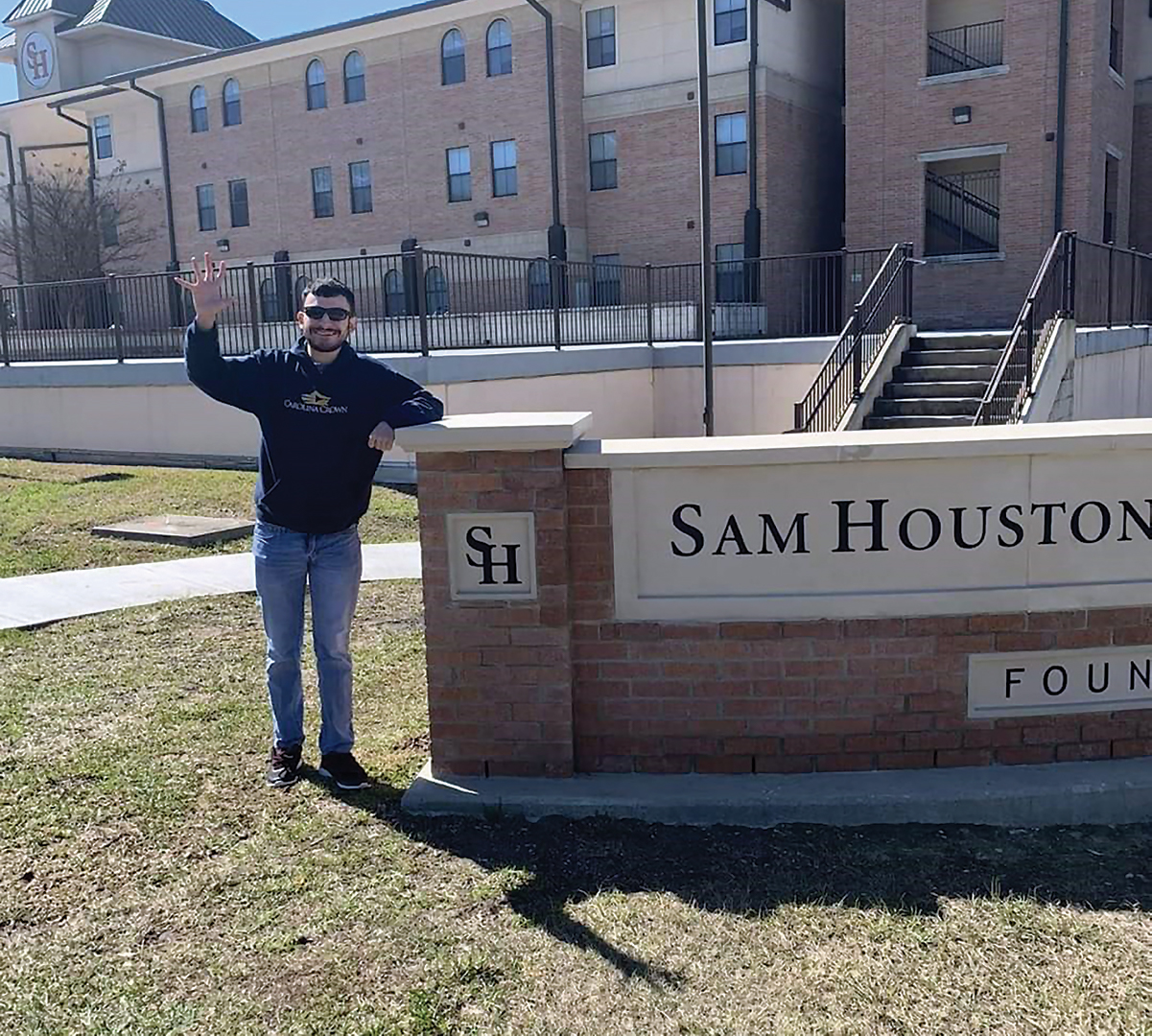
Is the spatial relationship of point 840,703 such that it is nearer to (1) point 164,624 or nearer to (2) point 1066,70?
(1) point 164,624

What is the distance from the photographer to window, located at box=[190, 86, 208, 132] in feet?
109

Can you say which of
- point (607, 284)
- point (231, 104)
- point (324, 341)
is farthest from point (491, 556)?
point (231, 104)

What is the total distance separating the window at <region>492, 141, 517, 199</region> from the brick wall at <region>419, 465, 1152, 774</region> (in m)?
25.0

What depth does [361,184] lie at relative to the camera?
3048 centimetres

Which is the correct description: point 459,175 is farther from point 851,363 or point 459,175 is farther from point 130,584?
point 130,584

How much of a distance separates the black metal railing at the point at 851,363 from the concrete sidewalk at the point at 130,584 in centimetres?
483

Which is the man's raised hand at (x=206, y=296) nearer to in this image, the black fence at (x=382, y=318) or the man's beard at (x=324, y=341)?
the man's beard at (x=324, y=341)

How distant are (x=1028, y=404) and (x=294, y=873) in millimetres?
9295

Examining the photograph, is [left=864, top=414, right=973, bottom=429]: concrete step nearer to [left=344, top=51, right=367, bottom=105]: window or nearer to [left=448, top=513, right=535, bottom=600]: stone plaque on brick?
[left=448, top=513, right=535, bottom=600]: stone plaque on brick

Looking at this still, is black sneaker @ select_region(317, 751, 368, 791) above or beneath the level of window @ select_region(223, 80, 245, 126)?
beneath

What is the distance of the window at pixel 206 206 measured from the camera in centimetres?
3356

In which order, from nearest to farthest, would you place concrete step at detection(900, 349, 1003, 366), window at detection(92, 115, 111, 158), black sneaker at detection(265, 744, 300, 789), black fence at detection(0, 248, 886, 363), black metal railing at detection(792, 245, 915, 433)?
black sneaker at detection(265, 744, 300, 789) < black metal railing at detection(792, 245, 915, 433) < concrete step at detection(900, 349, 1003, 366) < black fence at detection(0, 248, 886, 363) < window at detection(92, 115, 111, 158)

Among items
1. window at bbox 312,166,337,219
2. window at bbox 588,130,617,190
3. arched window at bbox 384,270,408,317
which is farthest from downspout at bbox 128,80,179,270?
window at bbox 588,130,617,190

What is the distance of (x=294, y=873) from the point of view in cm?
351
